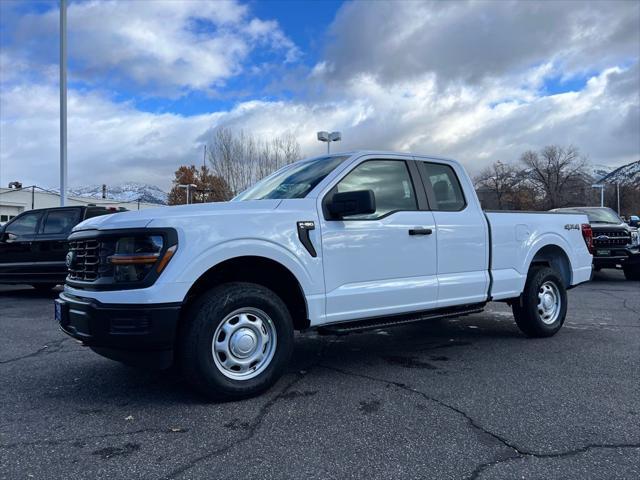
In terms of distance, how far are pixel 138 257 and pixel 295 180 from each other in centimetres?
179

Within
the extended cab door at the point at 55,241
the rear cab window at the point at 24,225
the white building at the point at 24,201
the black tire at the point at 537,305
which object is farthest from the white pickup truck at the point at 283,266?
the white building at the point at 24,201

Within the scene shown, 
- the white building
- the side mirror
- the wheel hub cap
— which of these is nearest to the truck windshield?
the side mirror

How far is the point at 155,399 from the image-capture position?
4.02m

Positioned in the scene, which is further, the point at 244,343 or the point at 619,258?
the point at 619,258

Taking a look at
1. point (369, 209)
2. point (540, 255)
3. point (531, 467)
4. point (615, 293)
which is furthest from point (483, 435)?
point (615, 293)

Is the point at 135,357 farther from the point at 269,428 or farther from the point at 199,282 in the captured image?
the point at 269,428

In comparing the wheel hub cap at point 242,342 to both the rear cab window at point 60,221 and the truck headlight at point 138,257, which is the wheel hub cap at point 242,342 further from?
the rear cab window at point 60,221

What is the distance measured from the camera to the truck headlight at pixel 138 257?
3.63m

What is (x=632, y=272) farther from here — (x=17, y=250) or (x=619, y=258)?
(x=17, y=250)

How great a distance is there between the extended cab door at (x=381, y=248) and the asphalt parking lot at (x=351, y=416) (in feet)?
2.19

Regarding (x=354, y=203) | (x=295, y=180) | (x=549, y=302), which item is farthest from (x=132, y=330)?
(x=549, y=302)

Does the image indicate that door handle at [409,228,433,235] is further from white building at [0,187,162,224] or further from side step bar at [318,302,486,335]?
white building at [0,187,162,224]

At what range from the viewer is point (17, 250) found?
10.0 meters

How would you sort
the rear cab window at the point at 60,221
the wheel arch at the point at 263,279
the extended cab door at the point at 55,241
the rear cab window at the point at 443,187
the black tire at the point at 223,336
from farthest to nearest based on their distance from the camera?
the rear cab window at the point at 60,221 < the extended cab door at the point at 55,241 < the rear cab window at the point at 443,187 < the wheel arch at the point at 263,279 < the black tire at the point at 223,336
